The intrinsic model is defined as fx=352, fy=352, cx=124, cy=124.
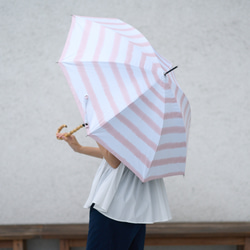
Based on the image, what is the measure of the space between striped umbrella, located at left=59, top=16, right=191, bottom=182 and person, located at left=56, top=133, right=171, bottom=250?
213mm

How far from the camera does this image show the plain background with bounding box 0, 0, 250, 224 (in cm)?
299

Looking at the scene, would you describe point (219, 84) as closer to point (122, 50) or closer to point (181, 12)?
point (181, 12)

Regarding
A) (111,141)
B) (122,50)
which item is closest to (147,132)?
(111,141)

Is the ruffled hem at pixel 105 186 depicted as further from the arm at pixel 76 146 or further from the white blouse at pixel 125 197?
the arm at pixel 76 146

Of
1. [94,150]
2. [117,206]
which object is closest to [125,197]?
[117,206]

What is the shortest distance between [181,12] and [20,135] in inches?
69.1

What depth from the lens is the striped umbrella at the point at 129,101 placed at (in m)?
1.53

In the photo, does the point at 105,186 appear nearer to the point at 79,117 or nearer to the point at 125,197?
the point at 125,197

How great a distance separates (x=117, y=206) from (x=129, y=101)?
56 centimetres

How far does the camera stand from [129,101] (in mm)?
1532

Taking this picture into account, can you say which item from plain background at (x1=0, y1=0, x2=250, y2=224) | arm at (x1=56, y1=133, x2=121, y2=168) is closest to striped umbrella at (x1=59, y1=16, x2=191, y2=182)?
arm at (x1=56, y1=133, x2=121, y2=168)

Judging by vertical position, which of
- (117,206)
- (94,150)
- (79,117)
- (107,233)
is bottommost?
(107,233)

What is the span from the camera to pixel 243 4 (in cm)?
314

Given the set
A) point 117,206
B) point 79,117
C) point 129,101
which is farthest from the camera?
point 79,117
